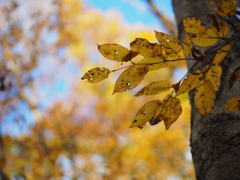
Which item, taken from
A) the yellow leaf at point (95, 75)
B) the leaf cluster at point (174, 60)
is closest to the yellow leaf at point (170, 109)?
the leaf cluster at point (174, 60)

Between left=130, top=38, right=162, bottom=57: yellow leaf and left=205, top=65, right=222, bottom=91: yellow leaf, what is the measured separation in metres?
0.08

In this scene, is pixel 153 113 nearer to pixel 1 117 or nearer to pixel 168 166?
pixel 1 117

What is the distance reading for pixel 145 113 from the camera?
426 millimetres

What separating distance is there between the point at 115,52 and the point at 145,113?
11 cm

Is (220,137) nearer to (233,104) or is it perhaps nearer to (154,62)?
(233,104)

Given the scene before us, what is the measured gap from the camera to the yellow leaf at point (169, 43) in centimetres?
40

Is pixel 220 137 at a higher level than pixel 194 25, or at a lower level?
Answer: lower

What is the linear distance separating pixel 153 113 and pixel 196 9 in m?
0.51

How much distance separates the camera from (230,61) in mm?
588

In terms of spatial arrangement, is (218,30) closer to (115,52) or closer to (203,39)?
(203,39)

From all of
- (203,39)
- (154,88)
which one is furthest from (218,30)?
(154,88)

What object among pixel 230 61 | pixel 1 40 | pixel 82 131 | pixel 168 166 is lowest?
pixel 230 61

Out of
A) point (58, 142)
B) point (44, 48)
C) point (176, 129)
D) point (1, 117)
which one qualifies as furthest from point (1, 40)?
point (176, 129)

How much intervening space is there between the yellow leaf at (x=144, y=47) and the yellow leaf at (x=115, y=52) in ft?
0.05
